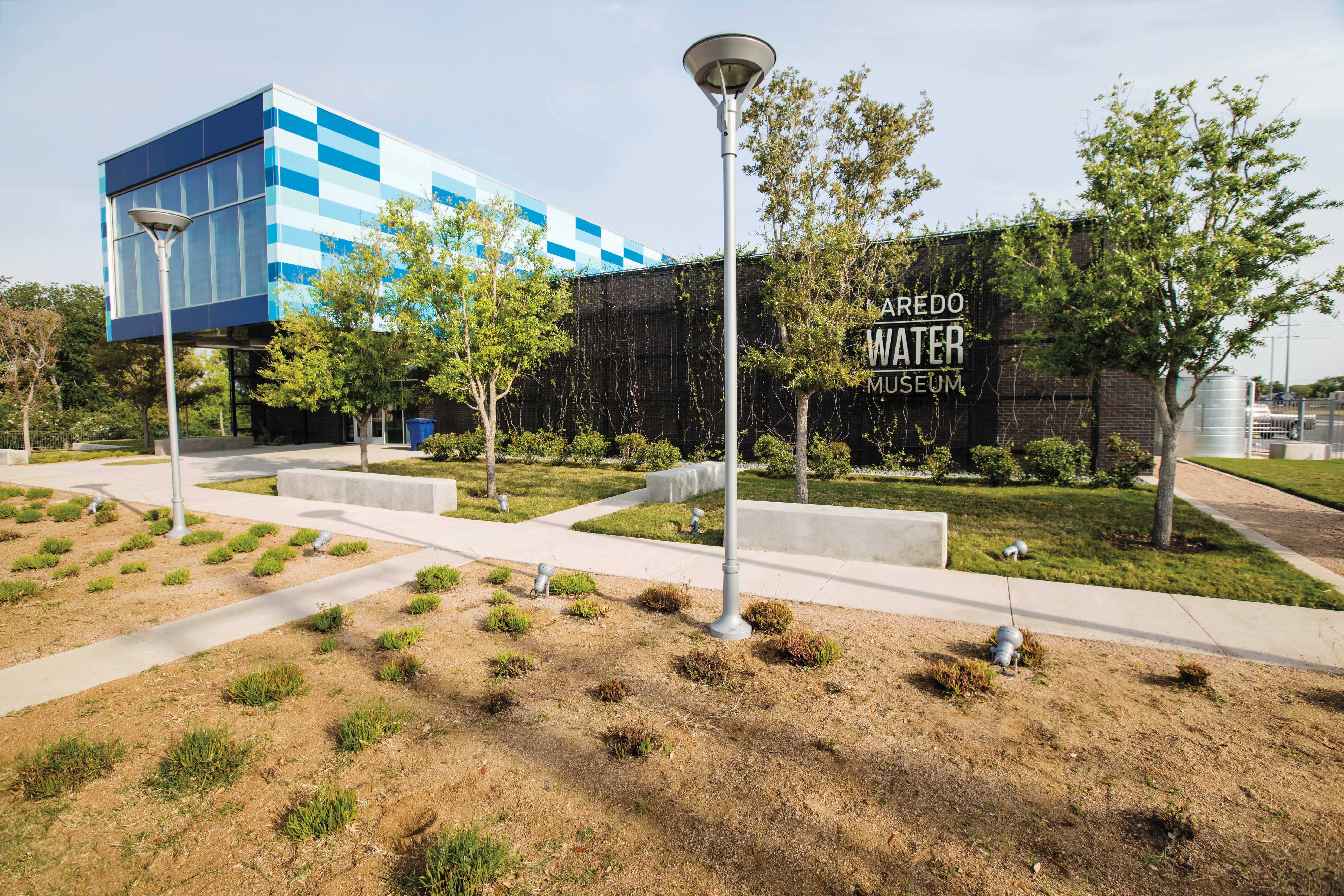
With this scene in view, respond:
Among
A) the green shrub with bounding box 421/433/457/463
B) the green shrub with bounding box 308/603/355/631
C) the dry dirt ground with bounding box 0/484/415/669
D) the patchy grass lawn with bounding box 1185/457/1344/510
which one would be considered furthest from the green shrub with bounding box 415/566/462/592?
the patchy grass lawn with bounding box 1185/457/1344/510

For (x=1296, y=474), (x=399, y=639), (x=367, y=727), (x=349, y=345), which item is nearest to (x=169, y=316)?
(x=349, y=345)

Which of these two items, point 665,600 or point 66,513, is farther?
point 66,513

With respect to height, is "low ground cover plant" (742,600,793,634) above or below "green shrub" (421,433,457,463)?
below

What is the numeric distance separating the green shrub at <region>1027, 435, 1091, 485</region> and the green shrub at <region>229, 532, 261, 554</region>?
14.1 m

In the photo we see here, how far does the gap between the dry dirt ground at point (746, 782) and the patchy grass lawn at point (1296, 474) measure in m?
10.0

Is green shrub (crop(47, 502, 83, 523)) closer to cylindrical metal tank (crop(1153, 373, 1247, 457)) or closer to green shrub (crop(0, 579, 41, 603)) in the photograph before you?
green shrub (crop(0, 579, 41, 603))

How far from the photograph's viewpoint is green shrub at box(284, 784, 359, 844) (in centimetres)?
281

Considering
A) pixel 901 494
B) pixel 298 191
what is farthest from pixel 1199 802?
pixel 298 191

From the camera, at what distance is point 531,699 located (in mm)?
4066

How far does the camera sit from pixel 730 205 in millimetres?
5016

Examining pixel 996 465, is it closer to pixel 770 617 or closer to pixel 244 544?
pixel 770 617

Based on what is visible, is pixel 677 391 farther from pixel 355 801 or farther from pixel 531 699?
pixel 355 801

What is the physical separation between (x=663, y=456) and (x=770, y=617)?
10547mm

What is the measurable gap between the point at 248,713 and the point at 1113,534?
31.5 feet
